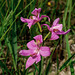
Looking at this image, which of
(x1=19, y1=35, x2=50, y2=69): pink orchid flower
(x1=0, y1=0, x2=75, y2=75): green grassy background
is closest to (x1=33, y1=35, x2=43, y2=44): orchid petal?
(x1=19, y1=35, x2=50, y2=69): pink orchid flower

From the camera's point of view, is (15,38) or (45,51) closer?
(45,51)

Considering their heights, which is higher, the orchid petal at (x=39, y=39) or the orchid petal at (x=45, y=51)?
the orchid petal at (x=39, y=39)

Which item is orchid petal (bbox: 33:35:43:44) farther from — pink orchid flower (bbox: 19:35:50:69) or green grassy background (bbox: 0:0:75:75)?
green grassy background (bbox: 0:0:75:75)

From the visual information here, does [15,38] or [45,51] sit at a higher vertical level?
[45,51]

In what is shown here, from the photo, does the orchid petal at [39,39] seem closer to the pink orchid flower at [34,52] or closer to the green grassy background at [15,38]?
the pink orchid flower at [34,52]

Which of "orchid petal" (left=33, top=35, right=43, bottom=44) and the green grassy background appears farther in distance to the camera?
the green grassy background

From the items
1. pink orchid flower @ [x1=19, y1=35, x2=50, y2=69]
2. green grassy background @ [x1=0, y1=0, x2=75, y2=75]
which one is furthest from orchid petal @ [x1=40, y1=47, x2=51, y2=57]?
green grassy background @ [x1=0, y1=0, x2=75, y2=75]

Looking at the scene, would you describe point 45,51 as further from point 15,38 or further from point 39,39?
point 15,38

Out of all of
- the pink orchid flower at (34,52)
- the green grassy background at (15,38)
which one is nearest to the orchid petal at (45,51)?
the pink orchid flower at (34,52)

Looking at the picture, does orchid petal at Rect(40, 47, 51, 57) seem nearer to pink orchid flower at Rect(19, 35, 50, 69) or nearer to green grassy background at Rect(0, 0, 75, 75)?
pink orchid flower at Rect(19, 35, 50, 69)

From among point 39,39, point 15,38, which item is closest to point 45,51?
point 39,39

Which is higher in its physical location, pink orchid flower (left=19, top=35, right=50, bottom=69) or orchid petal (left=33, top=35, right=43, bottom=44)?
orchid petal (left=33, top=35, right=43, bottom=44)
